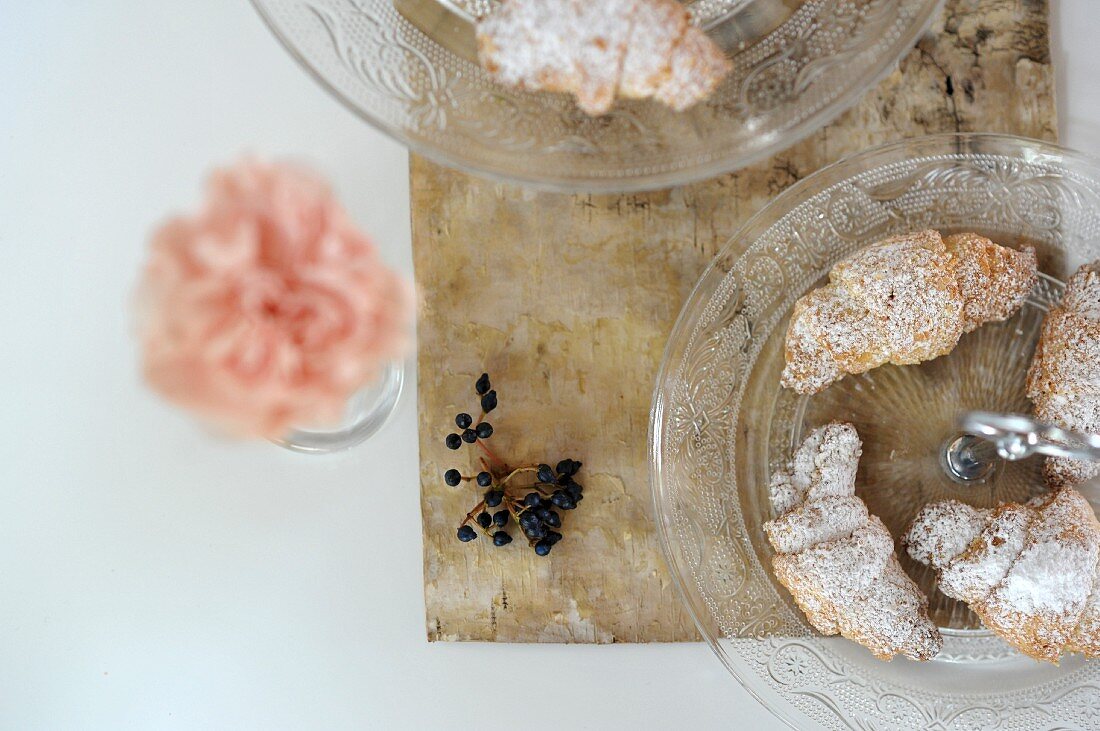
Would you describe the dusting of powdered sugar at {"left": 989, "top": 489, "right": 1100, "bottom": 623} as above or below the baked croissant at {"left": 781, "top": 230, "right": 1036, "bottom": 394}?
below

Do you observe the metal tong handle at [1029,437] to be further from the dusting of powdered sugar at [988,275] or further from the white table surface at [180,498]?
the white table surface at [180,498]

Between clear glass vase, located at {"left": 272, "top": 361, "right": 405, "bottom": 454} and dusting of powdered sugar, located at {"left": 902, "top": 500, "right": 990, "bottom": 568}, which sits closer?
dusting of powdered sugar, located at {"left": 902, "top": 500, "right": 990, "bottom": 568}

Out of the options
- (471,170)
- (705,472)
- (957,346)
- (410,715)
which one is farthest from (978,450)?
(410,715)

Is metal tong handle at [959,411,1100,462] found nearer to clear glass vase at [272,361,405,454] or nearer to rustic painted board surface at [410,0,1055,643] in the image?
rustic painted board surface at [410,0,1055,643]

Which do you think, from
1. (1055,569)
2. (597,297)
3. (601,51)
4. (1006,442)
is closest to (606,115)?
(601,51)

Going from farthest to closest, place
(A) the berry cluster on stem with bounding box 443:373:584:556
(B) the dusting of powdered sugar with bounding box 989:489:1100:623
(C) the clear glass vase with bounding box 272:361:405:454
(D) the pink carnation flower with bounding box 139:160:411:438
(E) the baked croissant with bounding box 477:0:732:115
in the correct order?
(C) the clear glass vase with bounding box 272:361:405:454 → (A) the berry cluster on stem with bounding box 443:373:584:556 → (B) the dusting of powdered sugar with bounding box 989:489:1100:623 → (E) the baked croissant with bounding box 477:0:732:115 → (D) the pink carnation flower with bounding box 139:160:411:438

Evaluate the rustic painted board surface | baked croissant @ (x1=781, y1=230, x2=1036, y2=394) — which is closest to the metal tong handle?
baked croissant @ (x1=781, y1=230, x2=1036, y2=394)

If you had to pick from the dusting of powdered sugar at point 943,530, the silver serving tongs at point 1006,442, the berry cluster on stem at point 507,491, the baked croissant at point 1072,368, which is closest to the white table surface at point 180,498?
the berry cluster on stem at point 507,491

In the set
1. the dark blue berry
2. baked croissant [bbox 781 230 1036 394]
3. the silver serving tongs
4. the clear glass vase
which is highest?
baked croissant [bbox 781 230 1036 394]
